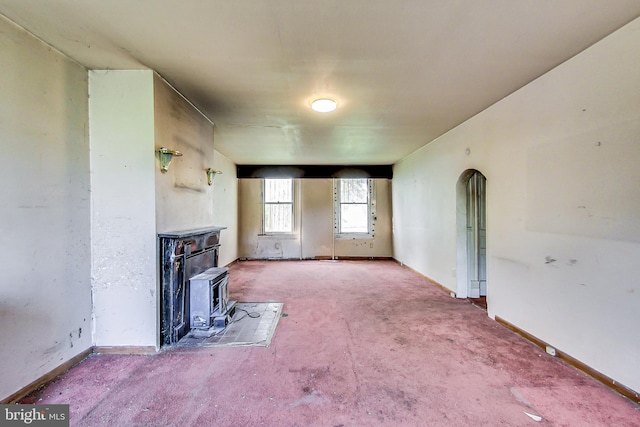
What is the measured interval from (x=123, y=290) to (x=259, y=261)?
4.81 m

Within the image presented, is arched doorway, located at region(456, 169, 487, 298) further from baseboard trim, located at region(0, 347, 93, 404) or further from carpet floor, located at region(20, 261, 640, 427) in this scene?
baseboard trim, located at region(0, 347, 93, 404)

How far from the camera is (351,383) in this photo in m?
2.00

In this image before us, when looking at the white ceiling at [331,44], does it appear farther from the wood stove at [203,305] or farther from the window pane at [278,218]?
the window pane at [278,218]

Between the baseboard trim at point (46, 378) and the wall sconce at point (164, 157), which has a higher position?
the wall sconce at point (164, 157)

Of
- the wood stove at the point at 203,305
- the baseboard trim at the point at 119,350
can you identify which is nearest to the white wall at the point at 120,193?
the baseboard trim at the point at 119,350

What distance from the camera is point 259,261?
7.16m

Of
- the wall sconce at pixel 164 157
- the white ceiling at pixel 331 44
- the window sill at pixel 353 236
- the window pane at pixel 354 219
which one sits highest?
the white ceiling at pixel 331 44

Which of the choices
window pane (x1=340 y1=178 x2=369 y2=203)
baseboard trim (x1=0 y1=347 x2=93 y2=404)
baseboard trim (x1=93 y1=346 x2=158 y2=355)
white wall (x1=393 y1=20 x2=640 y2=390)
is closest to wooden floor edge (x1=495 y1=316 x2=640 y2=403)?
white wall (x1=393 y1=20 x2=640 y2=390)

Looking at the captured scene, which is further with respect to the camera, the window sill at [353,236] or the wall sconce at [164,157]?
the window sill at [353,236]

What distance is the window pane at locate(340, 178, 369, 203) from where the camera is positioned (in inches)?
290

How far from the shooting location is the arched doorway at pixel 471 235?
399 centimetres

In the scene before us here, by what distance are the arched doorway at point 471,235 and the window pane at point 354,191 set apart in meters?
3.49

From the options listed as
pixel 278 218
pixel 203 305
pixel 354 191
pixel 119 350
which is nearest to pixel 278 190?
pixel 278 218

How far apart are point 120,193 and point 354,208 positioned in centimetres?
572
